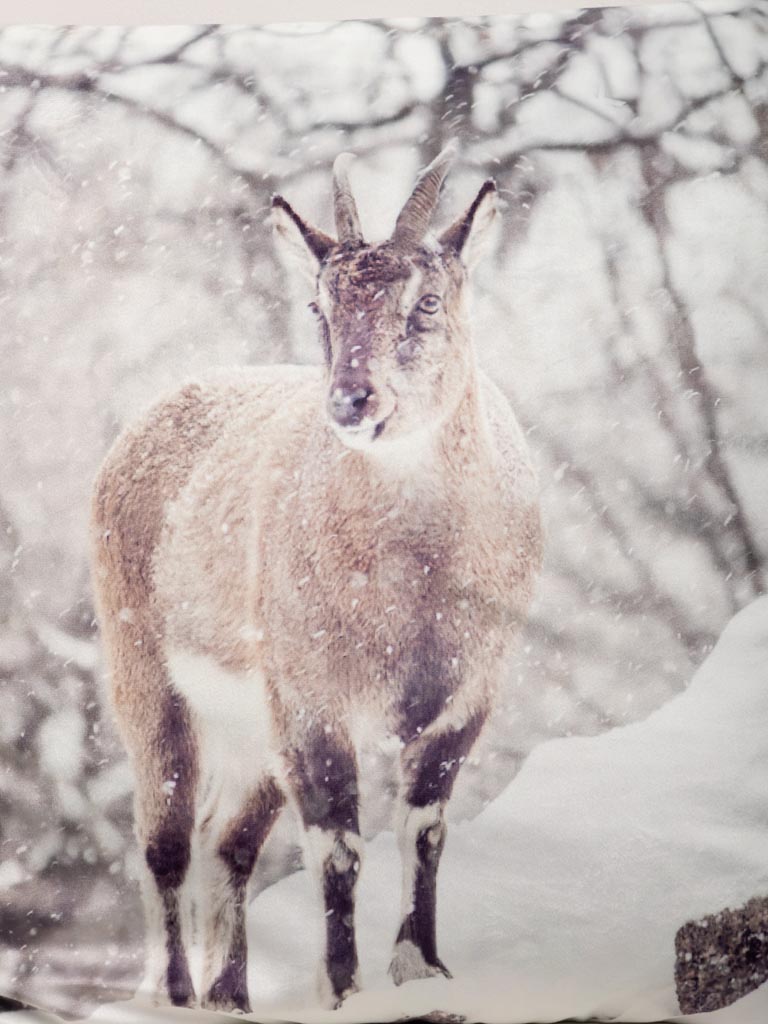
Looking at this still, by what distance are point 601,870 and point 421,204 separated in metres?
0.50

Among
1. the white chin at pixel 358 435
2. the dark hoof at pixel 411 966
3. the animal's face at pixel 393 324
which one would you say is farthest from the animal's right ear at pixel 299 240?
the dark hoof at pixel 411 966

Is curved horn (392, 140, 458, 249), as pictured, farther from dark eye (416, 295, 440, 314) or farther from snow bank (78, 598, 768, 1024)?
snow bank (78, 598, 768, 1024)

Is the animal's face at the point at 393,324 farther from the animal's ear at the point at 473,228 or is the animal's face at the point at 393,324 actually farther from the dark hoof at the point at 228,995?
the dark hoof at the point at 228,995

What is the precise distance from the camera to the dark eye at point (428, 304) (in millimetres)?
733

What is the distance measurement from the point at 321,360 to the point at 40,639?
295mm

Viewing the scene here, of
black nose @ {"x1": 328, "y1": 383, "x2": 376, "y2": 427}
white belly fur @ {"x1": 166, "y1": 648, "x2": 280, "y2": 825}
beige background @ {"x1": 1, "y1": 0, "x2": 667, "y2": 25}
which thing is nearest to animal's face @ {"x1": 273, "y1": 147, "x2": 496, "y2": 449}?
black nose @ {"x1": 328, "y1": 383, "x2": 376, "y2": 427}

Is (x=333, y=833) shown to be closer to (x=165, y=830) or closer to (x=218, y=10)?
(x=165, y=830)

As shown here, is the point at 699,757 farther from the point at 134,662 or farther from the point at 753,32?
the point at 753,32

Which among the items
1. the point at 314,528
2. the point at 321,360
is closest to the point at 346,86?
the point at 321,360

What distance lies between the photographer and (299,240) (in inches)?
29.7

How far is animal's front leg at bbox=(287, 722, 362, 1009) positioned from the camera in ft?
2.41

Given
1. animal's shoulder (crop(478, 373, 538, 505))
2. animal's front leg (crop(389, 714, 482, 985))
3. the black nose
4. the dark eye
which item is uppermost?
the dark eye

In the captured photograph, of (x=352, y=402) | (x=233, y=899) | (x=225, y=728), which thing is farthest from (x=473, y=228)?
(x=233, y=899)

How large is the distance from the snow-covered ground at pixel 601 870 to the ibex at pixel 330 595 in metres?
0.02
